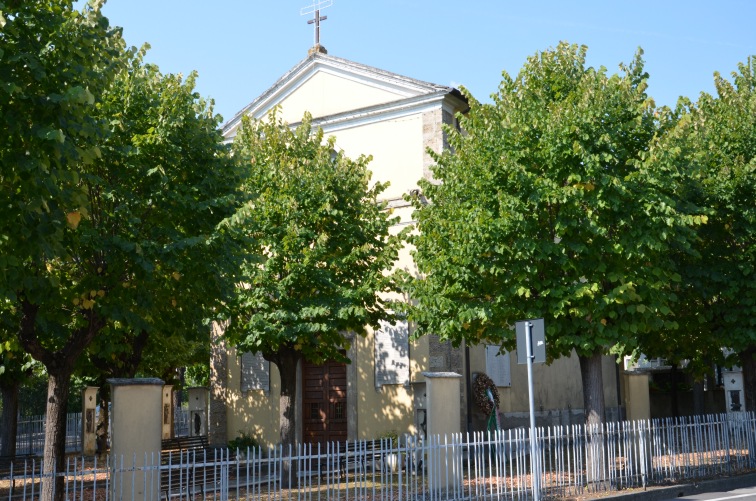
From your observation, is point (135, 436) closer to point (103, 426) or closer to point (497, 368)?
point (497, 368)

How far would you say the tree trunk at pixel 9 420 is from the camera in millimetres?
24203

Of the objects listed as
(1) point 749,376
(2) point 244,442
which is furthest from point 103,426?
(1) point 749,376

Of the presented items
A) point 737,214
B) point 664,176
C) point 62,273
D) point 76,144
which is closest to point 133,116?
point 62,273

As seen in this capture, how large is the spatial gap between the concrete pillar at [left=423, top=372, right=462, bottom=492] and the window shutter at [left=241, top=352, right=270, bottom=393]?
10.5 m

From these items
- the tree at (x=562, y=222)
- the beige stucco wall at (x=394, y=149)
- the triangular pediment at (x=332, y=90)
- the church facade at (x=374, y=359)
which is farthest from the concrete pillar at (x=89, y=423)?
the tree at (x=562, y=222)

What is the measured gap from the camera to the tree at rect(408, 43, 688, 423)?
597 inches

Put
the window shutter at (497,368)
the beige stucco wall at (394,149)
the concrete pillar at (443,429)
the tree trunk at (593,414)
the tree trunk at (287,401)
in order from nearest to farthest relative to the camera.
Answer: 1. the concrete pillar at (443,429)
2. the tree trunk at (593,414)
3. the tree trunk at (287,401)
4. the beige stucco wall at (394,149)
5. the window shutter at (497,368)

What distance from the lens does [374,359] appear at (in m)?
22.1

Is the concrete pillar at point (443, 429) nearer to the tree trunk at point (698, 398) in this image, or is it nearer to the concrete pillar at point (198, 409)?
the concrete pillar at point (198, 409)

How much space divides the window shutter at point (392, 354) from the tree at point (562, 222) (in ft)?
15.8

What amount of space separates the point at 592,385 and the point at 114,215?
9647mm

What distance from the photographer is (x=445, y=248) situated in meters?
16.7

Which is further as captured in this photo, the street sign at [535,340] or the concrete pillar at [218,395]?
the concrete pillar at [218,395]

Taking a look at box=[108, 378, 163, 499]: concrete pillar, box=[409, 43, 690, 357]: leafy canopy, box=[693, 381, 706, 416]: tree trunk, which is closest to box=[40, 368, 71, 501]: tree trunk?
box=[108, 378, 163, 499]: concrete pillar
